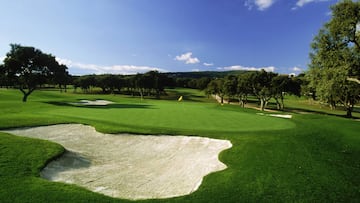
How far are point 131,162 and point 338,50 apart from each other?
2517cm

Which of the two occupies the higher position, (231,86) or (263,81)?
(263,81)

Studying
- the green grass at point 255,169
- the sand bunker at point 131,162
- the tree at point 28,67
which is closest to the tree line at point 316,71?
the tree at point 28,67

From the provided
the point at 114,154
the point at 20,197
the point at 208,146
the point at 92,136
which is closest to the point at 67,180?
the point at 20,197

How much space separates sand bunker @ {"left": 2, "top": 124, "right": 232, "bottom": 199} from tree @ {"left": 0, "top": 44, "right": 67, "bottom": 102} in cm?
2950

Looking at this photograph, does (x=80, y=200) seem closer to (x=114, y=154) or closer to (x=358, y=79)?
(x=114, y=154)

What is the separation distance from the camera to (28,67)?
37219 millimetres

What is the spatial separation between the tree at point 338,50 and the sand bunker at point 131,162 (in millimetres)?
18245

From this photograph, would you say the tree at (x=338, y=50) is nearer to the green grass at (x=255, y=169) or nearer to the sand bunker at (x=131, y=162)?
the green grass at (x=255, y=169)

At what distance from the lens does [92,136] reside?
1233 cm

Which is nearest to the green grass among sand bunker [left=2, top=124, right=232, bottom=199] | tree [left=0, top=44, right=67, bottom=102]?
sand bunker [left=2, top=124, right=232, bottom=199]

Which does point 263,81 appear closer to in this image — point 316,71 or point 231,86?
point 231,86

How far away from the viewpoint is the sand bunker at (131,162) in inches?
266

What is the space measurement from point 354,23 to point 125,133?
2456 cm

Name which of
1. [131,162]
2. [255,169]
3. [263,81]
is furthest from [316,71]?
[263,81]
